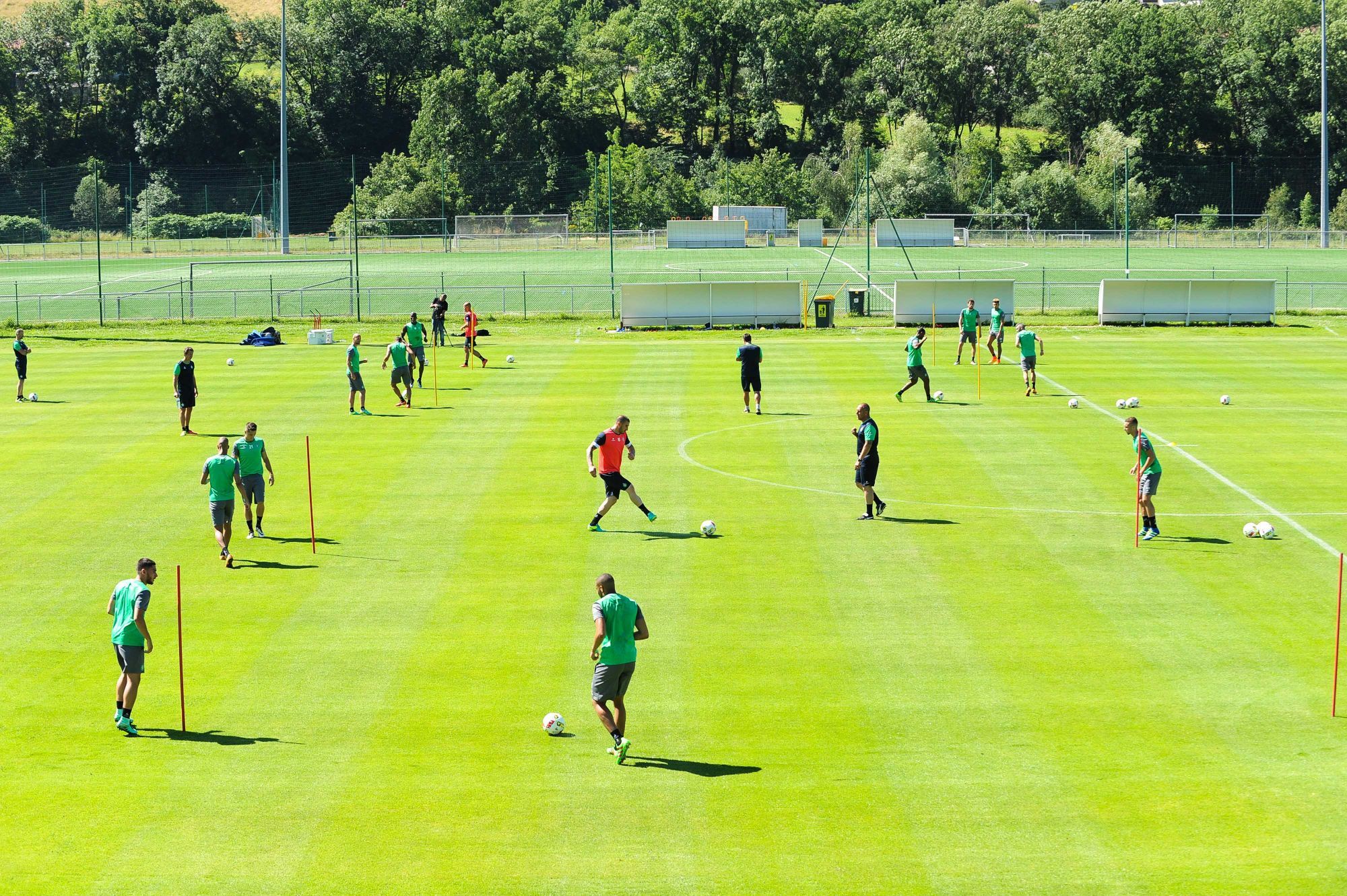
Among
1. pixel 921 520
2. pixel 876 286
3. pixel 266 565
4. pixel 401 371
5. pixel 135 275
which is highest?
pixel 135 275

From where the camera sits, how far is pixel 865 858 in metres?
13.7

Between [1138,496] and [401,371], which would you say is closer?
[1138,496]

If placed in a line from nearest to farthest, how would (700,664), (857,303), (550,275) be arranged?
(700,664), (857,303), (550,275)

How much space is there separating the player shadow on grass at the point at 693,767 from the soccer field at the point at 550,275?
44.2 meters

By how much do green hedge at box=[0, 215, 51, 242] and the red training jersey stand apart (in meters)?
98.2

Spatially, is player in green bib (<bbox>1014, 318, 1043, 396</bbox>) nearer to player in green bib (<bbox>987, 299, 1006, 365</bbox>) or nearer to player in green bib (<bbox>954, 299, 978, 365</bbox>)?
player in green bib (<bbox>954, 299, 978, 365</bbox>)

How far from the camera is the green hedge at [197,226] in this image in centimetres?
11806

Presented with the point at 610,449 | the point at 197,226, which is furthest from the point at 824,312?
the point at 197,226

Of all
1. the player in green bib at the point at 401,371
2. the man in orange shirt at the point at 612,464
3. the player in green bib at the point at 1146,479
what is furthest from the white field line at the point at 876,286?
the man in orange shirt at the point at 612,464

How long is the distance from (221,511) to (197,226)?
10138 cm

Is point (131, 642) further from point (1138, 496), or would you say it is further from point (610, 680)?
point (1138, 496)

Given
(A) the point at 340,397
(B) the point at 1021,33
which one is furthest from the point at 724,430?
(B) the point at 1021,33

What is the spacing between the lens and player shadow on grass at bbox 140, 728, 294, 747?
16.6 m

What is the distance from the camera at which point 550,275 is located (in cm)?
8250
